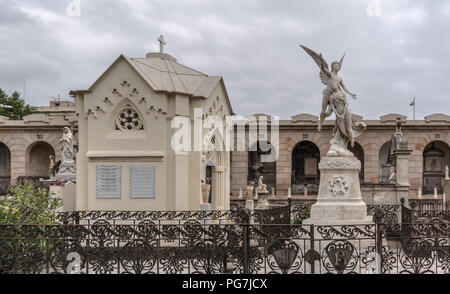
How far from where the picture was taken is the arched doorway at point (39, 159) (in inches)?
1444

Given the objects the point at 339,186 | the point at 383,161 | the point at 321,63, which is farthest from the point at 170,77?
the point at 383,161

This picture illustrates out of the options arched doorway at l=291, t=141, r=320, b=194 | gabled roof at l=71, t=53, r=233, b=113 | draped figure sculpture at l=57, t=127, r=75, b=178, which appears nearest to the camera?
gabled roof at l=71, t=53, r=233, b=113

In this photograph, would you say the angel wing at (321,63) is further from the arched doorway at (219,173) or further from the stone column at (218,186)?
the stone column at (218,186)

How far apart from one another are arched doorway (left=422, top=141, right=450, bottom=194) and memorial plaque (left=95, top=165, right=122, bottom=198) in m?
29.5

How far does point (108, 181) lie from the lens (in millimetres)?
12875

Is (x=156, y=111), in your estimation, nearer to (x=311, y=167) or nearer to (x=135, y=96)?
(x=135, y=96)

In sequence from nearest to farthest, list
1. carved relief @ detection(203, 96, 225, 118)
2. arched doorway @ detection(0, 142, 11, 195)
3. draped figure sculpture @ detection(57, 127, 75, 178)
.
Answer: carved relief @ detection(203, 96, 225, 118) → draped figure sculpture @ detection(57, 127, 75, 178) → arched doorway @ detection(0, 142, 11, 195)

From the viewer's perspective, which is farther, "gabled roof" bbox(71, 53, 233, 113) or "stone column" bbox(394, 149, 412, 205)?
"stone column" bbox(394, 149, 412, 205)

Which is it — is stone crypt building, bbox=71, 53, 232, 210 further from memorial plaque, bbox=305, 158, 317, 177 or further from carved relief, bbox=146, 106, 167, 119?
memorial plaque, bbox=305, 158, 317, 177

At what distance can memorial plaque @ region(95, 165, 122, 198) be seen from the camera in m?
12.8

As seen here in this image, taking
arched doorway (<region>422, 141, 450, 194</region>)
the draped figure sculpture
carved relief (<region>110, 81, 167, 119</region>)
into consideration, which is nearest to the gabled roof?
carved relief (<region>110, 81, 167, 119</region>)

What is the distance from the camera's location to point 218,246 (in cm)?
801
